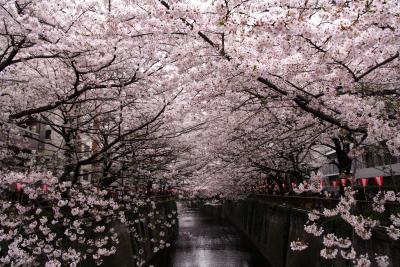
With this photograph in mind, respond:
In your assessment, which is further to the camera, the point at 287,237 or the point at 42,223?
the point at 287,237

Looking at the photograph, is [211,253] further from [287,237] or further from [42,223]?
[42,223]

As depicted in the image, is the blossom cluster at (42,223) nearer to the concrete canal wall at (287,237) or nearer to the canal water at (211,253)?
the concrete canal wall at (287,237)

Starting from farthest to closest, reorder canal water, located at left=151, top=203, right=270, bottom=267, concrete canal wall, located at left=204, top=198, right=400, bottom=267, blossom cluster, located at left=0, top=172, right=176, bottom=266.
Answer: canal water, located at left=151, top=203, right=270, bottom=267 → concrete canal wall, located at left=204, top=198, right=400, bottom=267 → blossom cluster, located at left=0, top=172, right=176, bottom=266

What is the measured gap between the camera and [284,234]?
2195 centimetres

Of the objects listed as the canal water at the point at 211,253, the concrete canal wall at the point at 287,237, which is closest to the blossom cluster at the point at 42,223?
the concrete canal wall at the point at 287,237

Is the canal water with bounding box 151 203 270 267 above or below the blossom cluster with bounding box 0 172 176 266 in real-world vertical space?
below

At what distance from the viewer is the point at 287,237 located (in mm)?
21359

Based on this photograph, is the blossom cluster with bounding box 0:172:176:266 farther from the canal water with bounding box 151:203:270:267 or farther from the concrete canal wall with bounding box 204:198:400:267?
the canal water with bounding box 151:203:270:267

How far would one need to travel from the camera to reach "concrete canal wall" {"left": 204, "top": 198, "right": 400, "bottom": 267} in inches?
417

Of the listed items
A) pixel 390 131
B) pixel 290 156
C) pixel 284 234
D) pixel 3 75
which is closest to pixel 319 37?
pixel 390 131

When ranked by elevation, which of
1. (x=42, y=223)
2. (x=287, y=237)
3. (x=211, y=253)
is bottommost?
(x=211, y=253)

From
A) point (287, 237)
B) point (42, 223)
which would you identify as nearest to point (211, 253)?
point (287, 237)

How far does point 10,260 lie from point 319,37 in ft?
29.6

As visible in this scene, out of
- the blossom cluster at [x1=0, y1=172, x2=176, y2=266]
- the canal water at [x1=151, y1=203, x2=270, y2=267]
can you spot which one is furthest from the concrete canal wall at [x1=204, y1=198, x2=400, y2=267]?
the blossom cluster at [x1=0, y1=172, x2=176, y2=266]
